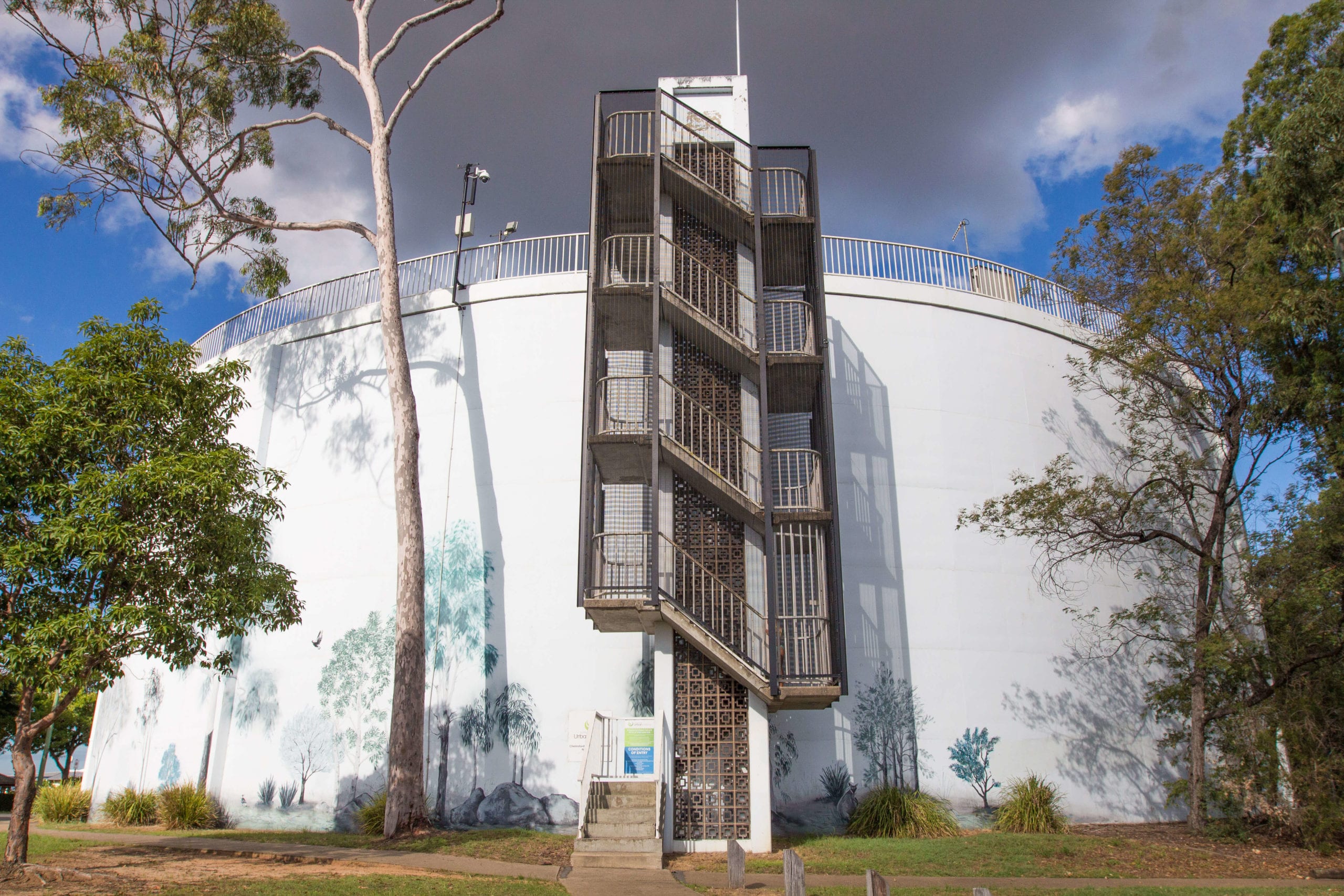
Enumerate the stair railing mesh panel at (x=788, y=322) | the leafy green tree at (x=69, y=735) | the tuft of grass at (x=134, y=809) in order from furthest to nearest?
the leafy green tree at (x=69, y=735)
the tuft of grass at (x=134, y=809)
the stair railing mesh panel at (x=788, y=322)

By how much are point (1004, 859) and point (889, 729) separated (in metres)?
3.93

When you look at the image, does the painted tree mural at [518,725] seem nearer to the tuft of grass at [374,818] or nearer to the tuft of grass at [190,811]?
the tuft of grass at [374,818]

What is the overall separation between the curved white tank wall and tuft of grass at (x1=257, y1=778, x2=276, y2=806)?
197 mm

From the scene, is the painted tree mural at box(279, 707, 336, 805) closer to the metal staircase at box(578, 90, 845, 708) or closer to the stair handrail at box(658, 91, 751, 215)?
the metal staircase at box(578, 90, 845, 708)

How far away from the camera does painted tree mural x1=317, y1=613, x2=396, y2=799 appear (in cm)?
1528

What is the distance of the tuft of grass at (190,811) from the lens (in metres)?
15.5

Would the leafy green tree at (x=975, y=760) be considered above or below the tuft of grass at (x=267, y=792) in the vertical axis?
above

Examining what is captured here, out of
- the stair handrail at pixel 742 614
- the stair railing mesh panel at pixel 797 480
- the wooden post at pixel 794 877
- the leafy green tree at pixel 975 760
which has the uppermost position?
the stair railing mesh panel at pixel 797 480

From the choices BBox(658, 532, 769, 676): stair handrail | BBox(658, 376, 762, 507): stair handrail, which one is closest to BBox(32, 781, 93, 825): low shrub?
BBox(658, 532, 769, 676): stair handrail

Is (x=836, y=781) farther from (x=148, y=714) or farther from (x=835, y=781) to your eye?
(x=148, y=714)

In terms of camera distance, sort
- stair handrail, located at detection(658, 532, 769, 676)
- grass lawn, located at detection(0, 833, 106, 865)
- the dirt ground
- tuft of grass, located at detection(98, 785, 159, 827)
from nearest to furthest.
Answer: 1. the dirt ground
2. grass lawn, located at detection(0, 833, 106, 865)
3. stair handrail, located at detection(658, 532, 769, 676)
4. tuft of grass, located at detection(98, 785, 159, 827)

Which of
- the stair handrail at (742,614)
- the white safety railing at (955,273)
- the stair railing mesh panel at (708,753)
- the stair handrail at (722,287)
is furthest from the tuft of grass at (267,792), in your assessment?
the white safety railing at (955,273)

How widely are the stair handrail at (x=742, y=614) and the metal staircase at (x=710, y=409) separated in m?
0.04

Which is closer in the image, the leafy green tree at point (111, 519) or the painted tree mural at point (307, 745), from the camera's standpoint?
the leafy green tree at point (111, 519)
